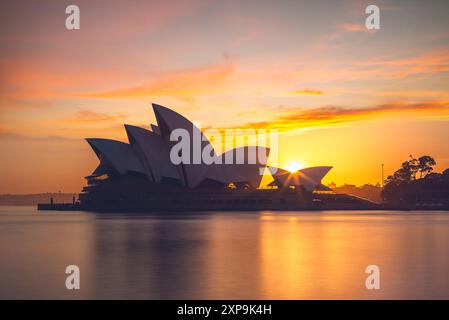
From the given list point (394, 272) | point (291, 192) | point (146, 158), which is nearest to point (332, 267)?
point (394, 272)

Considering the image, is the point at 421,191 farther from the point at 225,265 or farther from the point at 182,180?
the point at 225,265

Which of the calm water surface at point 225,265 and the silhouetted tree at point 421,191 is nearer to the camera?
the calm water surface at point 225,265

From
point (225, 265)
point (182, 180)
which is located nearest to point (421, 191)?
point (182, 180)

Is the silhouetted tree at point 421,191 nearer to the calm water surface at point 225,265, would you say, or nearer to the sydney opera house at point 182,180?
the sydney opera house at point 182,180

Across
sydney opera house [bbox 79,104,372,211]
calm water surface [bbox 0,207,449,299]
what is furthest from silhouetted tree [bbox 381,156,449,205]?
calm water surface [bbox 0,207,449,299]

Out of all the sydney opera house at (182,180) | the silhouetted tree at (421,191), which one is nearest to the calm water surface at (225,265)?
the sydney opera house at (182,180)

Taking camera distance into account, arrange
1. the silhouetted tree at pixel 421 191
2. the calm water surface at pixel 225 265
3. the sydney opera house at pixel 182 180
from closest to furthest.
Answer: the calm water surface at pixel 225 265
the sydney opera house at pixel 182 180
the silhouetted tree at pixel 421 191

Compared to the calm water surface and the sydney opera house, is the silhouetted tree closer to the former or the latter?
the sydney opera house

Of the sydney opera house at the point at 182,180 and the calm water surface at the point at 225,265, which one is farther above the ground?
the sydney opera house at the point at 182,180
